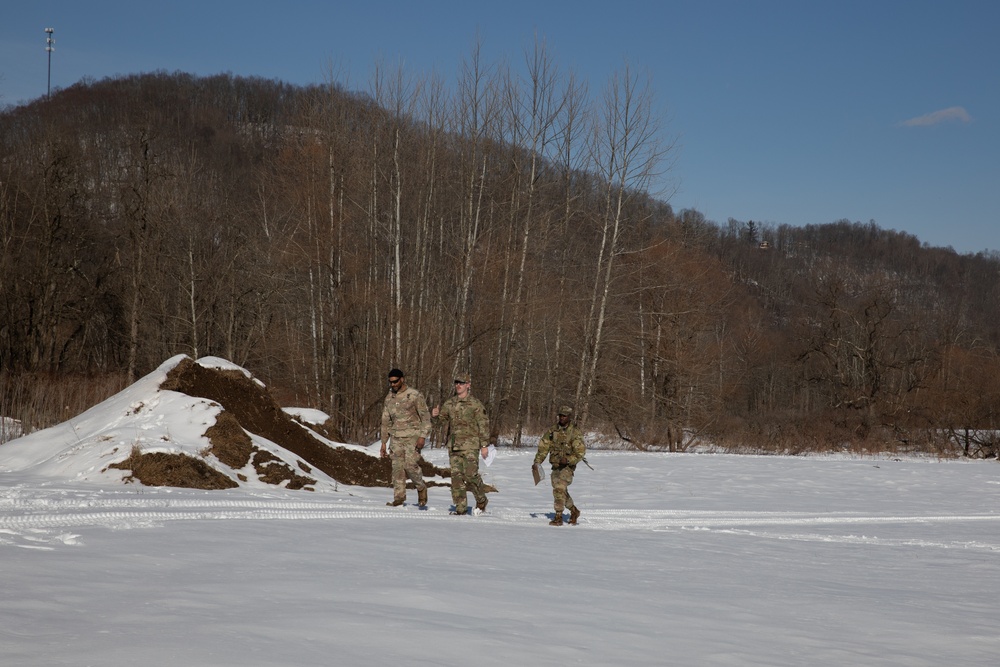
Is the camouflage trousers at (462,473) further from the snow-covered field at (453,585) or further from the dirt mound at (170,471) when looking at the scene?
the dirt mound at (170,471)

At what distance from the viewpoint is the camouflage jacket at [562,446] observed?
44.1 ft

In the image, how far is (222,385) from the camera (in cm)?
1816

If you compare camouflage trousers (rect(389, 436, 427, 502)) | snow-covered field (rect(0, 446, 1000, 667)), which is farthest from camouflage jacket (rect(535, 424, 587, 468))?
camouflage trousers (rect(389, 436, 427, 502))

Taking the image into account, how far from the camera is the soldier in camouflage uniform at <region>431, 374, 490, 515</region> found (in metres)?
13.7

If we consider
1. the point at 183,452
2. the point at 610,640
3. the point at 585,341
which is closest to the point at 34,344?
the point at 585,341

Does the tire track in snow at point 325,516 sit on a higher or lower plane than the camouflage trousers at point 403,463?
lower

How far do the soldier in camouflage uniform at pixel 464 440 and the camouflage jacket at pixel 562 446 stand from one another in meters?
0.87

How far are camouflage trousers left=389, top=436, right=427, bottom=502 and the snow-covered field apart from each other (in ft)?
1.62

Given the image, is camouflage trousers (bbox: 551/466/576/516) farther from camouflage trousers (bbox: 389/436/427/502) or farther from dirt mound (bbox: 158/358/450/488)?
dirt mound (bbox: 158/358/450/488)

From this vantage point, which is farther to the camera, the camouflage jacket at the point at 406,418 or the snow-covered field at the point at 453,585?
the camouflage jacket at the point at 406,418

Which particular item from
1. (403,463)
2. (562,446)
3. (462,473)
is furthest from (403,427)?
(562,446)

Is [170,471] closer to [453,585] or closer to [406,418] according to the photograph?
[406,418]

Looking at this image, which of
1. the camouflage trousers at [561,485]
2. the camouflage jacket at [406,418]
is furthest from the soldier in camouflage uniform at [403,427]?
the camouflage trousers at [561,485]

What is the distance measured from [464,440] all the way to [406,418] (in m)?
0.93
